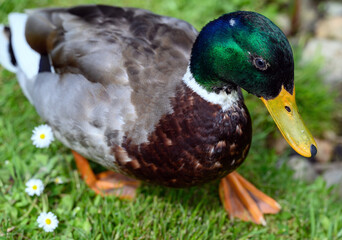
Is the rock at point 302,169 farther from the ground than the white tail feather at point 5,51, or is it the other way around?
the white tail feather at point 5,51

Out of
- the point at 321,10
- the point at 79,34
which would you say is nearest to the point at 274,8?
the point at 321,10

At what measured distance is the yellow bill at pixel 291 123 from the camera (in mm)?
2041

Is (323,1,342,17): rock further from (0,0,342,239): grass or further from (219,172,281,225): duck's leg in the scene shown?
(219,172,281,225): duck's leg

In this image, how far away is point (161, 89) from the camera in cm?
231

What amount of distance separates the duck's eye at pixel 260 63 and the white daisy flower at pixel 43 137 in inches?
51.9

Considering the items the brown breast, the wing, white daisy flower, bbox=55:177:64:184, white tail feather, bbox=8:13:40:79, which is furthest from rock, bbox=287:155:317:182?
white tail feather, bbox=8:13:40:79

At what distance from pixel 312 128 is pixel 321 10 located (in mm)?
1810

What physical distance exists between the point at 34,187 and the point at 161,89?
3.14 ft

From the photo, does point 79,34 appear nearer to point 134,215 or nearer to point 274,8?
point 134,215

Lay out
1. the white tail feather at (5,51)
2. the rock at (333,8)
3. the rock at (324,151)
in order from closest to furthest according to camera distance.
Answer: the white tail feather at (5,51) < the rock at (324,151) < the rock at (333,8)

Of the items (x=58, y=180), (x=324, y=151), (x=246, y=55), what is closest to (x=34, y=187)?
(x=58, y=180)

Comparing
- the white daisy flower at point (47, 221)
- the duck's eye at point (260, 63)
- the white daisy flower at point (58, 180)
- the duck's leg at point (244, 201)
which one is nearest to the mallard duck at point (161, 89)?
the duck's eye at point (260, 63)

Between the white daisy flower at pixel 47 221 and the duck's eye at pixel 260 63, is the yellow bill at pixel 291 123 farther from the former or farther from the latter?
the white daisy flower at pixel 47 221

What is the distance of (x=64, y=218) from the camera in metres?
2.59
